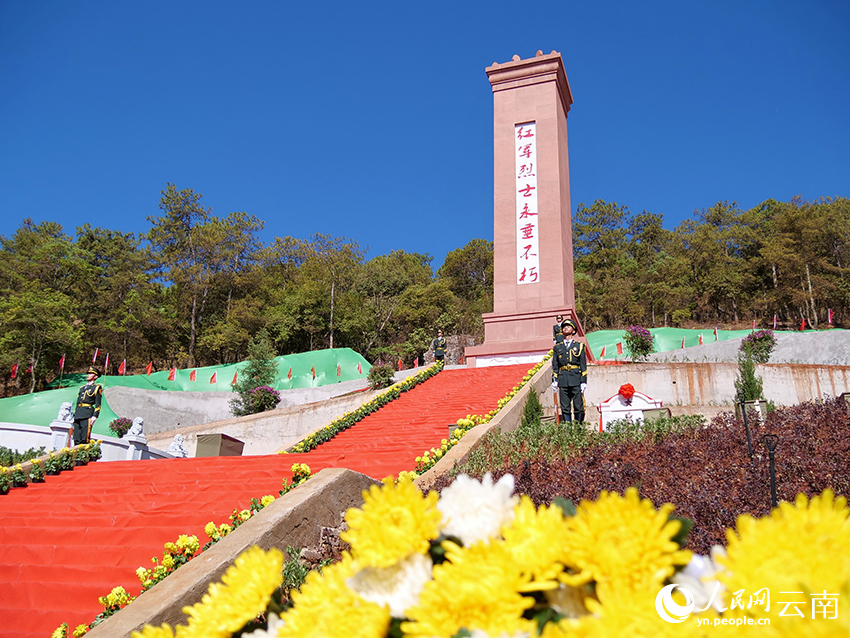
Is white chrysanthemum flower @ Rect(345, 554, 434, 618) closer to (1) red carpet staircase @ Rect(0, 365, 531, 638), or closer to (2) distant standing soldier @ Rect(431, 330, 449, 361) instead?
(1) red carpet staircase @ Rect(0, 365, 531, 638)

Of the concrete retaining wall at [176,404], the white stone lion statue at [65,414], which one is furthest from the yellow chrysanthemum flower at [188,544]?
the concrete retaining wall at [176,404]

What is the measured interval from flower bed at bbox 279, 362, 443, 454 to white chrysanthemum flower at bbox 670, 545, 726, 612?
8677mm

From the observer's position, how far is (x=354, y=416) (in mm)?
11281

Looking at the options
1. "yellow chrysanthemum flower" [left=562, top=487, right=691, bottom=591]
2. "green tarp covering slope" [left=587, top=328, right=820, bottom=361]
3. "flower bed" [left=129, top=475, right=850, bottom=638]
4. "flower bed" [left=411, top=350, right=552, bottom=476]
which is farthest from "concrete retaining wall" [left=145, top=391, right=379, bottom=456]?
"yellow chrysanthemum flower" [left=562, top=487, right=691, bottom=591]

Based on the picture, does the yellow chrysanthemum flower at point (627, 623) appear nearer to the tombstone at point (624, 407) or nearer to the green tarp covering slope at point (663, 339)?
the tombstone at point (624, 407)

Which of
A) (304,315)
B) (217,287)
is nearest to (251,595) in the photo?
(304,315)

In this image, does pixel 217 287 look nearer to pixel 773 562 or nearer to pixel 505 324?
pixel 505 324

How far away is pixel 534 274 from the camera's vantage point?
675 inches

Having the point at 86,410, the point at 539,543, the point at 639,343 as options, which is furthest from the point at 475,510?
the point at 639,343

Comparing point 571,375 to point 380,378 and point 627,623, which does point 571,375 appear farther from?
point 627,623

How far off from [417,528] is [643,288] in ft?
124

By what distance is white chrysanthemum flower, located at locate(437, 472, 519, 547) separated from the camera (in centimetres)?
106

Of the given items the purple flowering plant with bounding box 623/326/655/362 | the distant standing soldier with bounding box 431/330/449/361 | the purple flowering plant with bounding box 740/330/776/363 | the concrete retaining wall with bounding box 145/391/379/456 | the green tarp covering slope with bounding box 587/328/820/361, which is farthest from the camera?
the green tarp covering slope with bounding box 587/328/820/361

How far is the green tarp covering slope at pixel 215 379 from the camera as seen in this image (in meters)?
16.7
